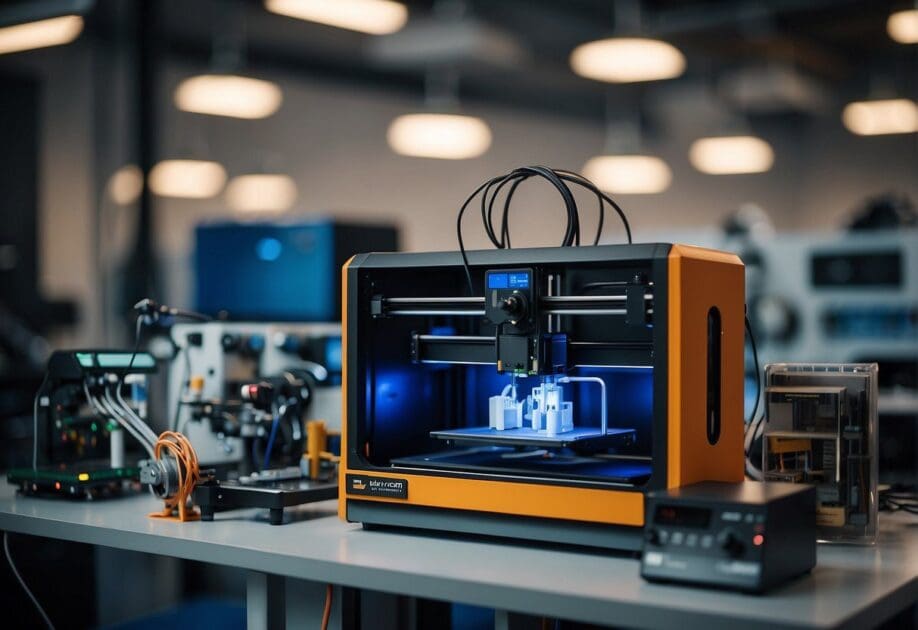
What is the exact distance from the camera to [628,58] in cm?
385

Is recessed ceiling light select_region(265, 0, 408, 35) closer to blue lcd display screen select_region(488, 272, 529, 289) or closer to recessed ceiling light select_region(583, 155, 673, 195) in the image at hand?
blue lcd display screen select_region(488, 272, 529, 289)

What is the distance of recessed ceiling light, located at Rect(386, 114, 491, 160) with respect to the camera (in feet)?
15.8

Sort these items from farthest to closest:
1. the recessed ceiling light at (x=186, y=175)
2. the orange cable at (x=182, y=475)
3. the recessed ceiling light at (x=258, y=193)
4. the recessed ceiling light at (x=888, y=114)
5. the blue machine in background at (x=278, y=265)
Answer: the recessed ceiling light at (x=258, y=193)
the recessed ceiling light at (x=186, y=175)
the recessed ceiling light at (x=888, y=114)
the blue machine in background at (x=278, y=265)
the orange cable at (x=182, y=475)

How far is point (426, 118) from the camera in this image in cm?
483

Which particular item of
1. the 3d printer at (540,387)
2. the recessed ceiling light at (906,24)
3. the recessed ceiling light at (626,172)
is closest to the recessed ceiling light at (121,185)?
the recessed ceiling light at (626,172)

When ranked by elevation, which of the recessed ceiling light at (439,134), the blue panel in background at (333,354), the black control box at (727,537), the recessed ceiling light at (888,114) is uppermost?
the recessed ceiling light at (888,114)

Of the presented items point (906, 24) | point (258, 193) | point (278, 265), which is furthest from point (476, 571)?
point (258, 193)

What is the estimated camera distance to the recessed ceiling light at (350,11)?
309 centimetres

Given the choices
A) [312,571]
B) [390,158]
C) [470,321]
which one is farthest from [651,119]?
[312,571]

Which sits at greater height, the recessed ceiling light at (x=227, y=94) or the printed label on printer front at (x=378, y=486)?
the recessed ceiling light at (x=227, y=94)

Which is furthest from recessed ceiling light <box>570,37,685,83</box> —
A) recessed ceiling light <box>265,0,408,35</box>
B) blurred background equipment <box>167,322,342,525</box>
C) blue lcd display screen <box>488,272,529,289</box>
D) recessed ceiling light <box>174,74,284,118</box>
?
blue lcd display screen <box>488,272,529,289</box>

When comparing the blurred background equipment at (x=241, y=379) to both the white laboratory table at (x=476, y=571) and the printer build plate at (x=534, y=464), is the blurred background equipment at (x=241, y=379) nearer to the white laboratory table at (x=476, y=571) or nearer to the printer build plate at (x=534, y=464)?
the white laboratory table at (x=476, y=571)

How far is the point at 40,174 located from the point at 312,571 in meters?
6.16

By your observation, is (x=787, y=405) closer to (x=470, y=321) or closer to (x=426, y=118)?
(x=470, y=321)
